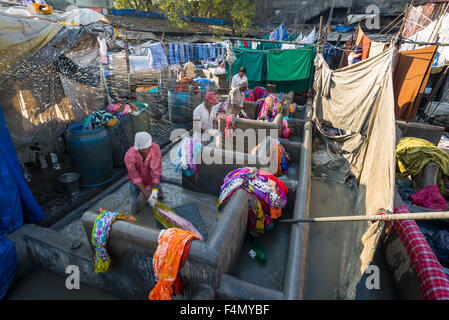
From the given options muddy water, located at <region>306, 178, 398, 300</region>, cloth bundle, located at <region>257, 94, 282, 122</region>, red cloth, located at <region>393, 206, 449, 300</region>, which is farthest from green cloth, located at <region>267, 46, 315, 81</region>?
red cloth, located at <region>393, 206, 449, 300</region>

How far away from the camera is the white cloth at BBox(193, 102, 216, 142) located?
17.7ft

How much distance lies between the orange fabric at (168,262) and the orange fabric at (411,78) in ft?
19.6

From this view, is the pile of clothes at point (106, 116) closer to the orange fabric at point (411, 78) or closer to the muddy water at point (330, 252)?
the muddy water at point (330, 252)

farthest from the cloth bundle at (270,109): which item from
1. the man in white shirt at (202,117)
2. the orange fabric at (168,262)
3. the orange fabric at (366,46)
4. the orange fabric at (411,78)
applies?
the orange fabric at (168,262)

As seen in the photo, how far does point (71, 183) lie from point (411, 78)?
24.6ft

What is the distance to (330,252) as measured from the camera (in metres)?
3.79

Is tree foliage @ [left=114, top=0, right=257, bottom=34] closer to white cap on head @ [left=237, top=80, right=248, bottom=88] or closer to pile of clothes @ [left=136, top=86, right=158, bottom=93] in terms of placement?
pile of clothes @ [left=136, top=86, right=158, bottom=93]

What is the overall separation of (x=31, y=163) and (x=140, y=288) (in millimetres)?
4724

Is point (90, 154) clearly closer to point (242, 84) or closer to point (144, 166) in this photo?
point (144, 166)

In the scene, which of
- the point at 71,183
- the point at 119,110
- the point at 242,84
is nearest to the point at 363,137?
the point at 242,84

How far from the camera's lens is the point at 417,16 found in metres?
9.70

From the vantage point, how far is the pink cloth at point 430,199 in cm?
431

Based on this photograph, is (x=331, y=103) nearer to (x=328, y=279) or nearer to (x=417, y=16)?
(x=328, y=279)
